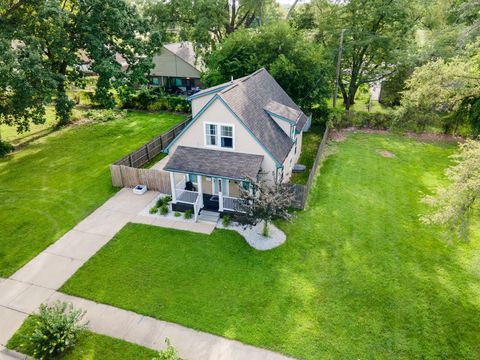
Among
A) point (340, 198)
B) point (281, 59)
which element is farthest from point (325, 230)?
point (281, 59)

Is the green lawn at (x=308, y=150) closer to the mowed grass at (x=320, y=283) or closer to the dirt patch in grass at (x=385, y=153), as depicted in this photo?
the mowed grass at (x=320, y=283)

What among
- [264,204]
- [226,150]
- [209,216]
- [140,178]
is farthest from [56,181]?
[264,204]

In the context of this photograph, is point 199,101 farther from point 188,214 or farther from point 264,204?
point 264,204

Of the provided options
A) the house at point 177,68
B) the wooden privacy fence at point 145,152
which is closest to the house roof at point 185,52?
the house at point 177,68

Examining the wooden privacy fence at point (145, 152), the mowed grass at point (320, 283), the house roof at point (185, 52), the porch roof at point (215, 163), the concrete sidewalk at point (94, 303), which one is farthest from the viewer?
the house roof at point (185, 52)

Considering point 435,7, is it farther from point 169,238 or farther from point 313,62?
point 169,238

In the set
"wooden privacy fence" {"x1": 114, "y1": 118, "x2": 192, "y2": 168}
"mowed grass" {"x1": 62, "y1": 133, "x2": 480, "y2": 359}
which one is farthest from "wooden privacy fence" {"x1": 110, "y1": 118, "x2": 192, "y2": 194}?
"mowed grass" {"x1": 62, "y1": 133, "x2": 480, "y2": 359}

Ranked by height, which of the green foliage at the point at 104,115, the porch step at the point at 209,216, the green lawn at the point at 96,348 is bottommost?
the green lawn at the point at 96,348
